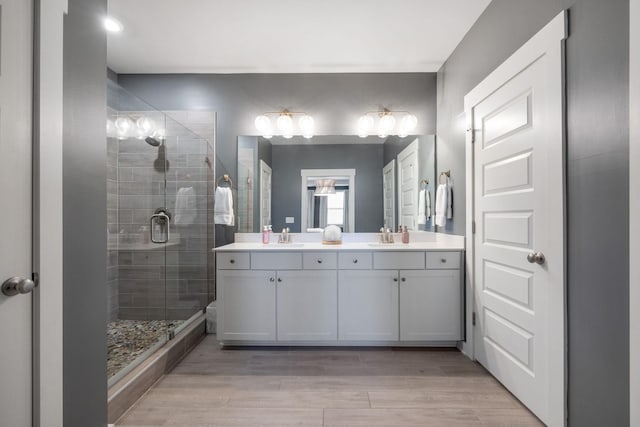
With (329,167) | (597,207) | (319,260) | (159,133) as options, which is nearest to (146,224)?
(159,133)

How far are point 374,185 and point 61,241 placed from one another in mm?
2327

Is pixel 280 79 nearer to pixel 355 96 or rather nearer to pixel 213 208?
pixel 355 96

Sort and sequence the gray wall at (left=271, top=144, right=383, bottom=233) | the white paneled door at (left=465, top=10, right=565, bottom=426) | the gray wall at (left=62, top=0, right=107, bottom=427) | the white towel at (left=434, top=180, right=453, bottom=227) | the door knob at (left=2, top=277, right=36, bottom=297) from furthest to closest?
the gray wall at (left=271, top=144, right=383, bottom=233) → the white towel at (left=434, top=180, right=453, bottom=227) → the white paneled door at (left=465, top=10, right=565, bottom=426) → the gray wall at (left=62, top=0, right=107, bottom=427) → the door knob at (left=2, top=277, right=36, bottom=297)

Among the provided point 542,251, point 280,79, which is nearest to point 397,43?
point 280,79

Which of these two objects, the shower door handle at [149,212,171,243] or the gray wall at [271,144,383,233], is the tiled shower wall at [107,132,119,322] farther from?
the gray wall at [271,144,383,233]

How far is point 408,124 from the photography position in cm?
286

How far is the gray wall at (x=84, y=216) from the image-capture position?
1141 mm

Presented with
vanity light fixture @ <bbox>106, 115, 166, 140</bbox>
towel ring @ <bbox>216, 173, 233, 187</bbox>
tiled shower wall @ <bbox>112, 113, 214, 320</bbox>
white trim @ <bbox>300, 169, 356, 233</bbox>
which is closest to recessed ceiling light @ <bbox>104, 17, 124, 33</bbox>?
vanity light fixture @ <bbox>106, 115, 166, 140</bbox>

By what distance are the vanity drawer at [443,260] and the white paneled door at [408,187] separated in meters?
0.55

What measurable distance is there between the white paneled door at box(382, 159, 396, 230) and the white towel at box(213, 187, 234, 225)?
1.43m

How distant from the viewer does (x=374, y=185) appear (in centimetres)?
290

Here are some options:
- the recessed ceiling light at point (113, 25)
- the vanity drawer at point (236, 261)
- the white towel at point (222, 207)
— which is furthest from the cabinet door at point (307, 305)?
the recessed ceiling light at point (113, 25)

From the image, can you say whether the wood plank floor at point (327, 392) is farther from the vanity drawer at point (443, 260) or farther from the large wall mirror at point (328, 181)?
the large wall mirror at point (328, 181)

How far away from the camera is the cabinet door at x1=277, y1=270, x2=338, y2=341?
236cm
